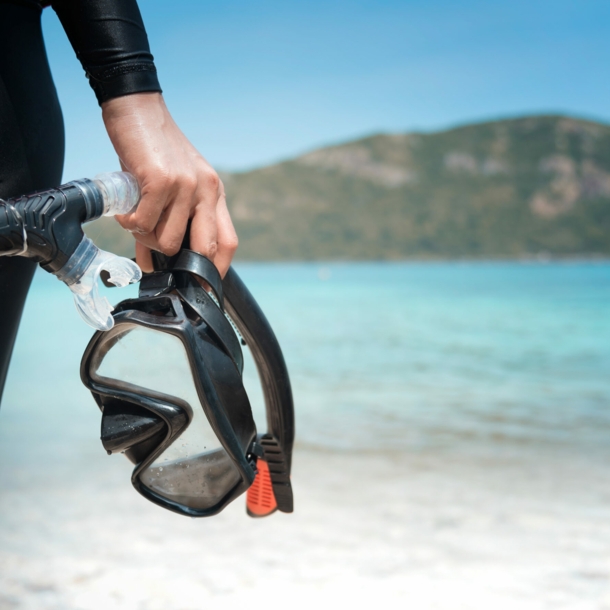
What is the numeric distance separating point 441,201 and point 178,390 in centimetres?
9292

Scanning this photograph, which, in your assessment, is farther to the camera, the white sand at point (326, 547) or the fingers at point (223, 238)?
the white sand at point (326, 547)

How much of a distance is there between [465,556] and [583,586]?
0.34m

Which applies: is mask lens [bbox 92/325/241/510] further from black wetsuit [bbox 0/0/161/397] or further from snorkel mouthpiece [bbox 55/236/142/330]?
black wetsuit [bbox 0/0/161/397]

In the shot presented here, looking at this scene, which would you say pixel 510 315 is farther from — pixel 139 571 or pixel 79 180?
pixel 79 180

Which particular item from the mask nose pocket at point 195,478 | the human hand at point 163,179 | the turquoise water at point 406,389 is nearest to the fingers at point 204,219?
the human hand at point 163,179

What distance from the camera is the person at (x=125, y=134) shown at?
2.36 feet

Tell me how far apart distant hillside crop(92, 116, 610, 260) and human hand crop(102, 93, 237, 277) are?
8235cm

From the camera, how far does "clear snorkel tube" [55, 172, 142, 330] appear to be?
672 millimetres

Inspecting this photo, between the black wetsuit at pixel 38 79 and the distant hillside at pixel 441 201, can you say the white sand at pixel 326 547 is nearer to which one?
the black wetsuit at pixel 38 79

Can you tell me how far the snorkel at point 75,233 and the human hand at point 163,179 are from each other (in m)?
0.02

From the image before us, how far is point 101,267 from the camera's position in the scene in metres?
0.69

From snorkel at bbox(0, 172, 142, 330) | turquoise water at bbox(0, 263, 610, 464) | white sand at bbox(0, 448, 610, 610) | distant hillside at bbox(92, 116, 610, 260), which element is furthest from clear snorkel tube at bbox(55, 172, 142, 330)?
distant hillside at bbox(92, 116, 610, 260)

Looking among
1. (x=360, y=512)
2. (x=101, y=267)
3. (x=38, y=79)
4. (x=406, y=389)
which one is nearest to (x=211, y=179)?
(x=101, y=267)

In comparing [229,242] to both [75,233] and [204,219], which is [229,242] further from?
[75,233]
